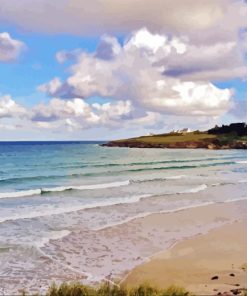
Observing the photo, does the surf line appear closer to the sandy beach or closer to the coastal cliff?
the sandy beach

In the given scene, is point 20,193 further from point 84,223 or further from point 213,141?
point 213,141

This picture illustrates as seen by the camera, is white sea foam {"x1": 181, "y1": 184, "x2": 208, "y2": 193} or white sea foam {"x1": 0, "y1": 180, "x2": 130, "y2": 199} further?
white sea foam {"x1": 181, "y1": 184, "x2": 208, "y2": 193}

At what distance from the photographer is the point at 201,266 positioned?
12.9 metres

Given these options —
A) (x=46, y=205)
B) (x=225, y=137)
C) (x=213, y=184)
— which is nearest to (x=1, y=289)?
(x=46, y=205)

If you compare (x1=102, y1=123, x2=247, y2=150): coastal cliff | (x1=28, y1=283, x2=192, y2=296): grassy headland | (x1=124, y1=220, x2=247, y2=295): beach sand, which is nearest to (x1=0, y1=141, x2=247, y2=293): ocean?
(x1=124, y1=220, x2=247, y2=295): beach sand

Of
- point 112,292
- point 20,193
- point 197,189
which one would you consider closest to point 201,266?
point 112,292

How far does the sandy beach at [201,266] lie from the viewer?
11078 mm

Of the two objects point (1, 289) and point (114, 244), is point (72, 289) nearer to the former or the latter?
point (1, 289)

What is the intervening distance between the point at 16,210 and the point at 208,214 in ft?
32.8

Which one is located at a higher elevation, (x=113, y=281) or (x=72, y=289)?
(x=72, y=289)

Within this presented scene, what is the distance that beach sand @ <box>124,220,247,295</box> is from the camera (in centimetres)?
1109

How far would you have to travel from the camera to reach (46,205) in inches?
1002

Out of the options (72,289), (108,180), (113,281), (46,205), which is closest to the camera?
(72,289)

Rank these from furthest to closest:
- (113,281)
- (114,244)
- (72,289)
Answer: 1. (114,244)
2. (113,281)
3. (72,289)
